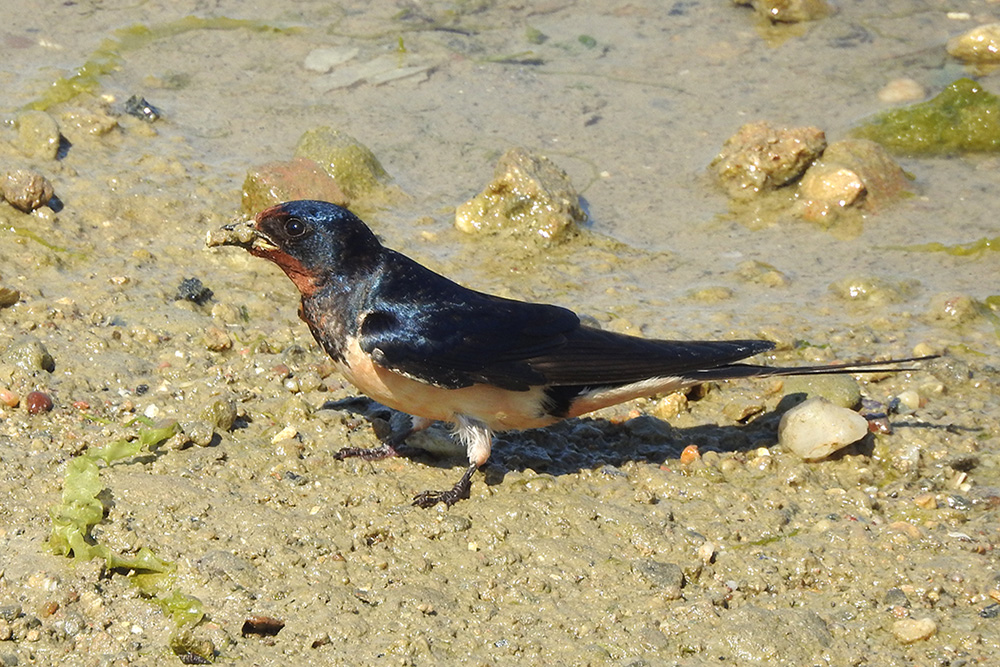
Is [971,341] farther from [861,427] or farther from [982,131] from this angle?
[982,131]

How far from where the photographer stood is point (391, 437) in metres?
4.26

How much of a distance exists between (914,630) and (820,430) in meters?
1.02

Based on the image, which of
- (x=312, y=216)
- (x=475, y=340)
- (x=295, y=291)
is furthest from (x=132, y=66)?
(x=475, y=340)

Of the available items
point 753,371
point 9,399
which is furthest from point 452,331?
point 9,399

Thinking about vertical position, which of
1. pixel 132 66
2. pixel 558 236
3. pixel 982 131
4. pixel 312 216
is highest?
pixel 312 216

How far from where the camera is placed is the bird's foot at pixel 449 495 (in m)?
3.80

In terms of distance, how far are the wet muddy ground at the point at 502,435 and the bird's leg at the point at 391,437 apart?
0.16ft

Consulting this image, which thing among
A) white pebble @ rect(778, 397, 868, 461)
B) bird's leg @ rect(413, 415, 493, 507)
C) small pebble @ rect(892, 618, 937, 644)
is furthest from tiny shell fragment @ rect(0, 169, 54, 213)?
small pebble @ rect(892, 618, 937, 644)

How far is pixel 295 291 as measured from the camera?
17.1 ft

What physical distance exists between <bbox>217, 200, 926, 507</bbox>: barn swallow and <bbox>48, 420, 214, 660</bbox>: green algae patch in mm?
866

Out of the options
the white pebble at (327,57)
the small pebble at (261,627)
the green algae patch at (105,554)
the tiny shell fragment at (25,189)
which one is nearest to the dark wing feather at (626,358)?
the small pebble at (261,627)

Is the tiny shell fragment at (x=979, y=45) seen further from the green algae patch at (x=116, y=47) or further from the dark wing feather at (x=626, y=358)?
the green algae patch at (x=116, y=47)

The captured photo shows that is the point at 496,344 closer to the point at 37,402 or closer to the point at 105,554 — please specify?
the point at 105,554

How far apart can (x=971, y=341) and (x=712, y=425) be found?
137 centimetres
